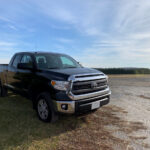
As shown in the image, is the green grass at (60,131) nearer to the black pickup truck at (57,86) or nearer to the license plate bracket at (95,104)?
the black pickup truck at (57,86)

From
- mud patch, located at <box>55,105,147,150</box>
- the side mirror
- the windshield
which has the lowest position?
mud patch, located at <box>55,105,147,150</box>

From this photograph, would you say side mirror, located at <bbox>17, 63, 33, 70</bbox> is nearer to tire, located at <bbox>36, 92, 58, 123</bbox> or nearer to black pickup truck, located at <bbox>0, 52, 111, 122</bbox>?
black pickup truck, located at <bbox>0, 52, 111, 122</bbox>

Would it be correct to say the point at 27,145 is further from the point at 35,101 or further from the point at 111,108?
the point at 111,108

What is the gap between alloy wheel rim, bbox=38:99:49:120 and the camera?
395 cm

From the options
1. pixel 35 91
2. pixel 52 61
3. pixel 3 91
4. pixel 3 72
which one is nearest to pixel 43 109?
pixel 35 91

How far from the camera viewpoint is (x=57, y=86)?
3.52m

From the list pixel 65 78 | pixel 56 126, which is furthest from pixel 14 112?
pixel 65 78

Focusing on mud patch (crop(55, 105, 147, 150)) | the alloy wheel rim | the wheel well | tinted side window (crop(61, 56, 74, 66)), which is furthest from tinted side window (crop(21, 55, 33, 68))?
mud patch (crop(55, 105, 147, 150))

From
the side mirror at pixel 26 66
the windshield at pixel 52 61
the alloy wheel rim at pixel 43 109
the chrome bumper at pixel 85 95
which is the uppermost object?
the windshield at pixel 52 61

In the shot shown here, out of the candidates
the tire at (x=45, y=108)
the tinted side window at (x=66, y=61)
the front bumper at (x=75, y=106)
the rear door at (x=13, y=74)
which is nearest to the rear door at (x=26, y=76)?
the rear door at (x=13, y=74)

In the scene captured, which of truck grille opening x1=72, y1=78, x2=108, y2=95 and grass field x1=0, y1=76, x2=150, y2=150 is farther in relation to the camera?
truck grille opening x1=72, y1=78, x2=108, y2=95

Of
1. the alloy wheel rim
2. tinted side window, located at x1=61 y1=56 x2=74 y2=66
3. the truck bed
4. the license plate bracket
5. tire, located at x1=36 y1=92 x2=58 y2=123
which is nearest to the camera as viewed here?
tire, located at x1=36 y1=92 x2=58 y2=123

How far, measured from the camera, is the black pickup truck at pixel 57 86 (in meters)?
3.49

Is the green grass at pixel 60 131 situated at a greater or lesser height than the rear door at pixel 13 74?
lesser
